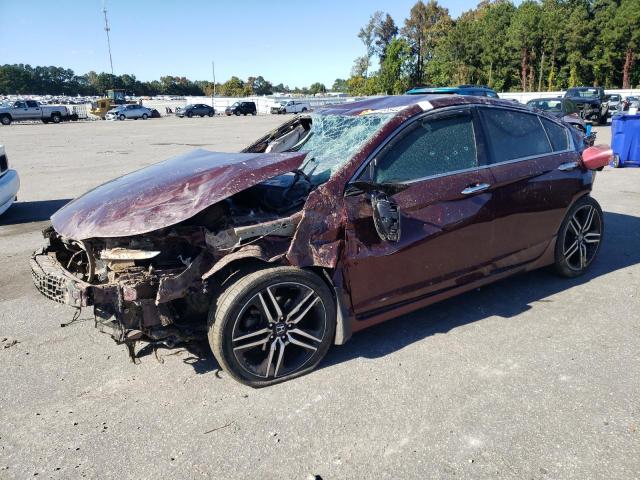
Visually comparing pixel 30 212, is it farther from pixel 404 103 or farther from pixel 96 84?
pixel 96 84

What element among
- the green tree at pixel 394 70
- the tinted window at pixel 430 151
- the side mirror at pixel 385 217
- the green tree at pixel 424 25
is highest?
the green tree at pixel 424 25

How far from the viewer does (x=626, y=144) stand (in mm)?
11812

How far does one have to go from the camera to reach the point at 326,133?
13.5 feet

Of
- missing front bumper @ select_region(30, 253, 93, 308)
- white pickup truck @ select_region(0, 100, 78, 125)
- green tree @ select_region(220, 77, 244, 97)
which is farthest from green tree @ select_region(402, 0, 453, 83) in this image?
missing front bumper @ select_region(30, 253, 93, 308)

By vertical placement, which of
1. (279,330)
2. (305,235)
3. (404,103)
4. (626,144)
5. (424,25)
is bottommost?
(279,330)

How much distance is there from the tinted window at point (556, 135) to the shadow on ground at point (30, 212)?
7.13m

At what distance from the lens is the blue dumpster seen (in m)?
11.7

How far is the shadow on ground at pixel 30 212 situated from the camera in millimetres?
7992

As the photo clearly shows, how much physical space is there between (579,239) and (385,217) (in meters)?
2.53

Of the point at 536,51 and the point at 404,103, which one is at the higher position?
the point at 536,51

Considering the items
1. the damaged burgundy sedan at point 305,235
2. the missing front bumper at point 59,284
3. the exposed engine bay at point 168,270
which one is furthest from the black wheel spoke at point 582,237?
the missing front bumper at point 59,284

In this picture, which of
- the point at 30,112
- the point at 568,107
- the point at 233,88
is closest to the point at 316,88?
the point at 233,88

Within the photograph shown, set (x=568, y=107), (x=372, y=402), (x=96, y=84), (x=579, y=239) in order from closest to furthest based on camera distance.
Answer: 1. (x=372, y=402)
2. (x=579, y=239)
3. (x=568, y=107)
4. (x=96, y=84)

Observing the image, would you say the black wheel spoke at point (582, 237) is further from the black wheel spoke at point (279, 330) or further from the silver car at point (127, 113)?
the silver car at point (127, 113)
